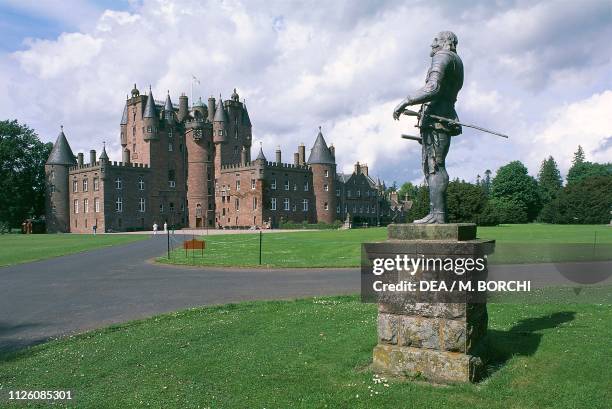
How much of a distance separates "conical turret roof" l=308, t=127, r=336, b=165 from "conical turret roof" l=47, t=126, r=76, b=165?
38964 mm

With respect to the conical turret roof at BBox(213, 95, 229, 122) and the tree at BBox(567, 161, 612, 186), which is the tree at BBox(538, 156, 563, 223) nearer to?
the tree at BBox(567, 161, 612, 186)

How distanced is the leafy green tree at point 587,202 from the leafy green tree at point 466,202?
73.1 feet

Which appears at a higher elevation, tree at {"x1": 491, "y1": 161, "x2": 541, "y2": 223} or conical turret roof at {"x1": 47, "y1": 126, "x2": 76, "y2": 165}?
conical turret roof at {"x1": 47, "y1": 126, "x2": 76, "y2": 165}

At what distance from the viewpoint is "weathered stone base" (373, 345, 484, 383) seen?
5977mm

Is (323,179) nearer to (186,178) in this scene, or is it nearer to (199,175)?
(199,175)

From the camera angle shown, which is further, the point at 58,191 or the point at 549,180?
the point at 549,180

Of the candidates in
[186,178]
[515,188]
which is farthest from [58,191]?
[515,188]

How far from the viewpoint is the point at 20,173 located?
8194 centimetres

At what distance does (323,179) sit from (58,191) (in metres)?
42.6

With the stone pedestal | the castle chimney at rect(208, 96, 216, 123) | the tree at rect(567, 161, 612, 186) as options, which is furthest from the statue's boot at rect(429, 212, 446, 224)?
the tree at rect(567, 161, 612, 186)

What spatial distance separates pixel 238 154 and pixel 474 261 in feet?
283

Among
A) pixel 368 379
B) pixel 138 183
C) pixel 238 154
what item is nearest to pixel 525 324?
pixel 368 379

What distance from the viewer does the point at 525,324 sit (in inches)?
341

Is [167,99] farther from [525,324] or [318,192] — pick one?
[525,324]
